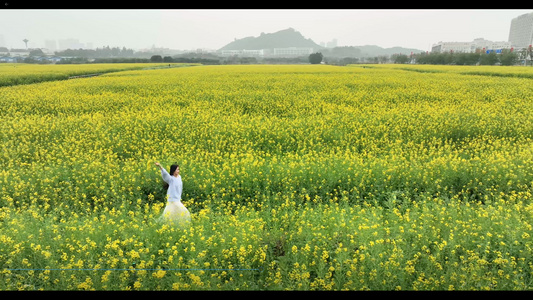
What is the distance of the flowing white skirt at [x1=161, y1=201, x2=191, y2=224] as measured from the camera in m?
4.61

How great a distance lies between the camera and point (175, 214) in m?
4.75

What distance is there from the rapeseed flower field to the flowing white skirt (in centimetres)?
15

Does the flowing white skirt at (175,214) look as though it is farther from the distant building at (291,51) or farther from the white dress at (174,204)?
the distant building at (291,51)

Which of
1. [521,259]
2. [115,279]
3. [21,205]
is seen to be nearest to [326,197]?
[521,259]

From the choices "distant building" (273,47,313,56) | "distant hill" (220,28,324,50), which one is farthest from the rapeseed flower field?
"distant building" (273,47,313,56)

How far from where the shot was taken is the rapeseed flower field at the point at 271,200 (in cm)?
361

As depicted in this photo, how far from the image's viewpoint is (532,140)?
29.3ft

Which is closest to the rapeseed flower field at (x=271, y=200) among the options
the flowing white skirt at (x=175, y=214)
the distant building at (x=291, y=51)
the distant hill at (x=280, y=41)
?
the flowing white skirt at (x=175, y=214)

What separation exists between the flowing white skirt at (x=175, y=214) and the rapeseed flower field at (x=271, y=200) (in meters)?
0.15

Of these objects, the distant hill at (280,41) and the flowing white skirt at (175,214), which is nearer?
the flowing white skirt at (175,214)
